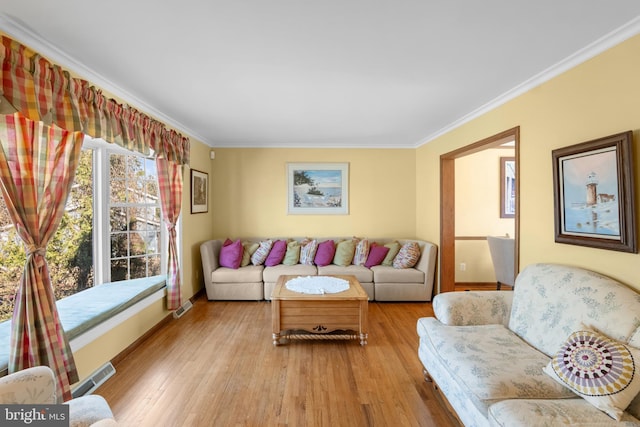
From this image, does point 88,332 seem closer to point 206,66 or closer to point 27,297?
point 27,297

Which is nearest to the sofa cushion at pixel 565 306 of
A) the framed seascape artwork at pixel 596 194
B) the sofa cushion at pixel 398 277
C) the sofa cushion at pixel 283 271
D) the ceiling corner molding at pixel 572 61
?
the framed seascape artwork at pixel 596 194

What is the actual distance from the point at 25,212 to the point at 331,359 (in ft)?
7.80

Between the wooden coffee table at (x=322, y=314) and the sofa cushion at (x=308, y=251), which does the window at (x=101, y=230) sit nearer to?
the wooden coffee table at (x=322, y=314)

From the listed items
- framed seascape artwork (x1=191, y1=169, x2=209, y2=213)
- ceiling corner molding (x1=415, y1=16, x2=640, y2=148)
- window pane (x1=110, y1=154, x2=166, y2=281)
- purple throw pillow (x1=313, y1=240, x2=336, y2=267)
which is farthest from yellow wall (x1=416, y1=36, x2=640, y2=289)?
window pane (x1=110, y1=154, x2=166, y2=281)

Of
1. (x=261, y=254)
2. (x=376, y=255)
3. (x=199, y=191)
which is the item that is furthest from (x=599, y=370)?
(x=199, y=191)

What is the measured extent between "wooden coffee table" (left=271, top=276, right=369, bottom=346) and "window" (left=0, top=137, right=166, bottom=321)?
5.43 ft

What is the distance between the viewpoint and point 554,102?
86.4 inches

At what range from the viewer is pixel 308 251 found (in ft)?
14.4

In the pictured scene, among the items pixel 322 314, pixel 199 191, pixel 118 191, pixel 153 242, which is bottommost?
pixel 322 314

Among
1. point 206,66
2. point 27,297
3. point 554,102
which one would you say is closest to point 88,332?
point 27,297

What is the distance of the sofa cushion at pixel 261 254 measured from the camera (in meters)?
4.28

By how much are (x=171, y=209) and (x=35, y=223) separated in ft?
Answer: 5.40

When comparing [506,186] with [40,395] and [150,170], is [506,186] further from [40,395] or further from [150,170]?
[40,395]

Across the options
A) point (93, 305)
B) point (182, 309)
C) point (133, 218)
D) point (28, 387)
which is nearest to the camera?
point (28, 387)
